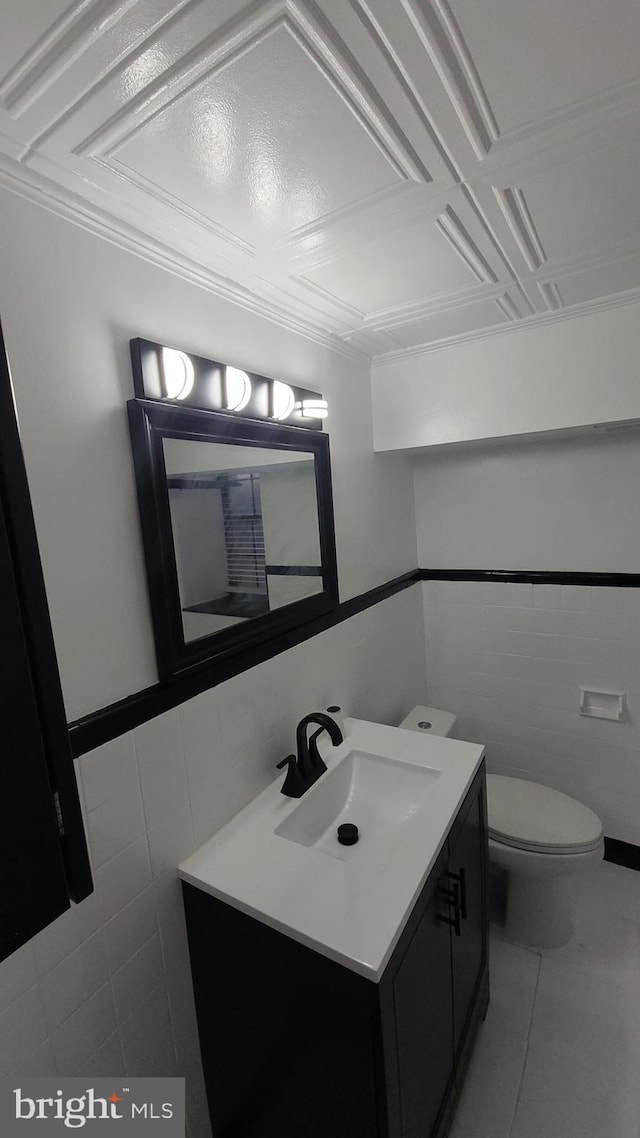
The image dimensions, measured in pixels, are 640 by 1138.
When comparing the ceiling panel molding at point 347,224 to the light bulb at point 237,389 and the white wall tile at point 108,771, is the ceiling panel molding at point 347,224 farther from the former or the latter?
the white wall tile at point 108,771

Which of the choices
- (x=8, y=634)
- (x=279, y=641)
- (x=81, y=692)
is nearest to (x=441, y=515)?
(x=279, y=641)

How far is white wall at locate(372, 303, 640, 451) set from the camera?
1.58 meters

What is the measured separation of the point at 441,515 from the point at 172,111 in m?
1.86

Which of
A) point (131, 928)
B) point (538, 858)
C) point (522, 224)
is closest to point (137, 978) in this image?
point (131, 928)

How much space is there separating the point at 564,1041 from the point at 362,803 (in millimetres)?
961

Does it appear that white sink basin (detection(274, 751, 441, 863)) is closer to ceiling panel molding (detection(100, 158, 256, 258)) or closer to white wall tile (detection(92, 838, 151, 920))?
white wall tile (detection(92, 838, 151, 920))

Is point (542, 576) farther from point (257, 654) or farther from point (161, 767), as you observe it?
point (161, 767)

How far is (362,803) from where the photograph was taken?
146cm

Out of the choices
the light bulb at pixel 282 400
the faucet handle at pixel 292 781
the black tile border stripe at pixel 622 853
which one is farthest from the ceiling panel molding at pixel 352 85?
the black tile border stripe at pixel 622 853

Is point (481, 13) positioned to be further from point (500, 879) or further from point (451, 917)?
point (500, 879)

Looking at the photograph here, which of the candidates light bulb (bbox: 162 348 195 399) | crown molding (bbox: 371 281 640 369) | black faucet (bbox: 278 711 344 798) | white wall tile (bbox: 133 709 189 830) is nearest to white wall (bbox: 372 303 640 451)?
crown molding (bbox: 371 281 640 369)

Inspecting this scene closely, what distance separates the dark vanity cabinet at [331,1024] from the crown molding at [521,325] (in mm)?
1539
